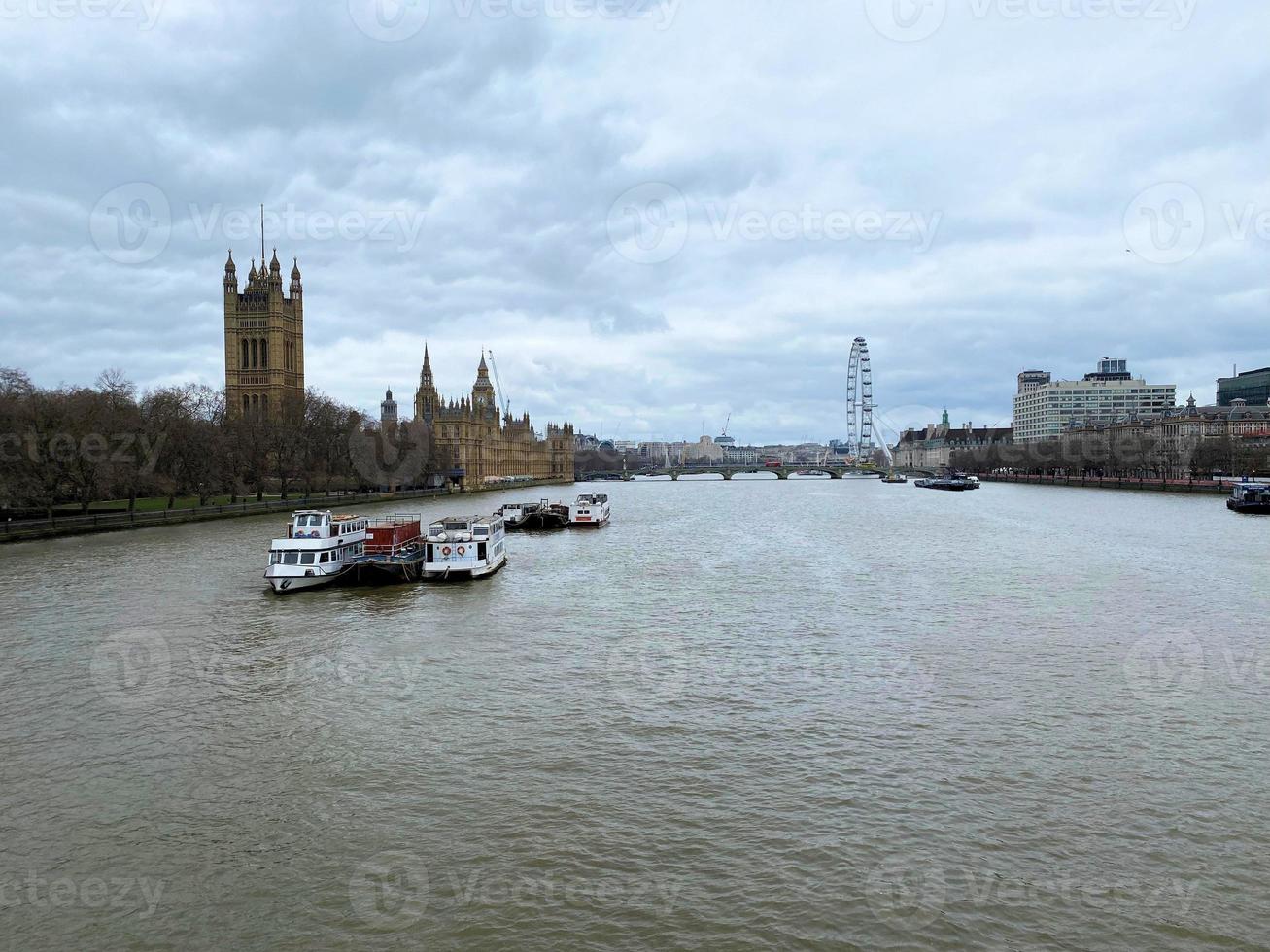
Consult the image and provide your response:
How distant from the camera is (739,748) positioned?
54.1ft

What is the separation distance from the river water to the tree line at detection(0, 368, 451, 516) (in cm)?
2949

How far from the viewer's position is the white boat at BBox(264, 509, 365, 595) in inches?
1452

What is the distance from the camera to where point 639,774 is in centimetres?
1530

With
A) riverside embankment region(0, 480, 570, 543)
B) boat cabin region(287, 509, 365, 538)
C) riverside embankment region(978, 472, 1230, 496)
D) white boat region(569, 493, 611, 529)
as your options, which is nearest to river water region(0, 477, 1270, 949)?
boat cabin region(287, 509, 365, 538)

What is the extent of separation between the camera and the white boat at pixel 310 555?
36875 millimetres

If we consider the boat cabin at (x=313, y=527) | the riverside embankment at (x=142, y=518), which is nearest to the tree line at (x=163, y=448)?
the riverside embankment at (x=142, y=518)

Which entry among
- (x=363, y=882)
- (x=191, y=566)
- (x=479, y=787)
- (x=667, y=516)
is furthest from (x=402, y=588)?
(x=667, y=516)

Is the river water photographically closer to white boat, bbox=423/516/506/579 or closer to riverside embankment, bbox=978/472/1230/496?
white boat, bbox=423/516/506/579

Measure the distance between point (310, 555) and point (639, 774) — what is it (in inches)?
1065

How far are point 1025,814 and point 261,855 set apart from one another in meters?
11.7

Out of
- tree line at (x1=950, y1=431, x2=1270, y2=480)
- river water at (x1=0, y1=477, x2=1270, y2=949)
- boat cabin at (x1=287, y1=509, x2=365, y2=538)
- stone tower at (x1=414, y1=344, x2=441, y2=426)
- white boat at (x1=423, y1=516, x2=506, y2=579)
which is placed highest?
stone tower at (x1=414, y1=344, x2=441, y2=426)

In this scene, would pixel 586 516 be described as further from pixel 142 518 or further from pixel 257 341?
pixel 257 341

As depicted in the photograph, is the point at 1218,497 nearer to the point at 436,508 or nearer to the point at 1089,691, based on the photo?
the point at 436,508

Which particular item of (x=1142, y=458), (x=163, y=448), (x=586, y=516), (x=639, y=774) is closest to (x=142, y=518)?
Answer: (x=163, y=448)
